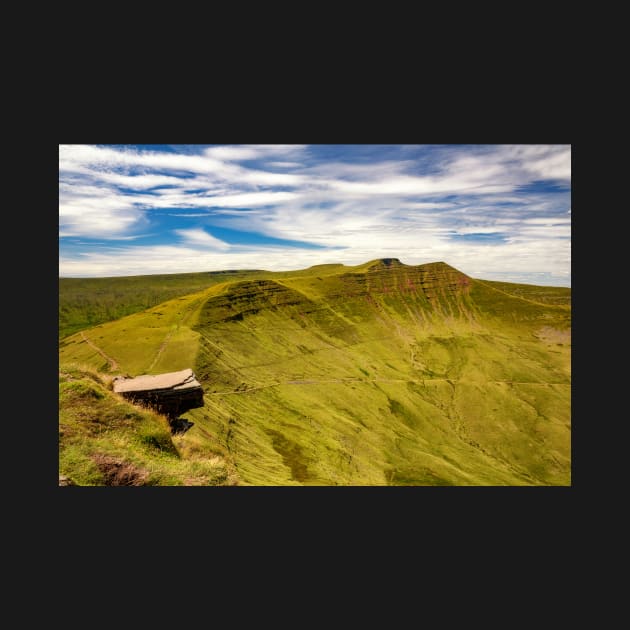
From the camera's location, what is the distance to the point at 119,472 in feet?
40.0

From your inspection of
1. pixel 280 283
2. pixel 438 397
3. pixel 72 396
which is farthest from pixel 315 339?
pixel 72 396

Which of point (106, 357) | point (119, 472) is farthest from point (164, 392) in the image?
point (106, 357)

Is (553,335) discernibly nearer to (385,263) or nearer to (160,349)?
(385,263)

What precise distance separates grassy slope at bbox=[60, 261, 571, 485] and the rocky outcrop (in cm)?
177

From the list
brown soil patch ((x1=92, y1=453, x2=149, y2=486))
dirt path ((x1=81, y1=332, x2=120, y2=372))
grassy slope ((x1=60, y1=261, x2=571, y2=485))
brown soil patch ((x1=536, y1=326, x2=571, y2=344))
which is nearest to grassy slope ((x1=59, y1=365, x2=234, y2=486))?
brown soil patch ((x1=92, y1=453, x2=149, y2=486))

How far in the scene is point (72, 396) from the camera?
14.4 meters

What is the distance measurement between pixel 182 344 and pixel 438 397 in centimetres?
5093

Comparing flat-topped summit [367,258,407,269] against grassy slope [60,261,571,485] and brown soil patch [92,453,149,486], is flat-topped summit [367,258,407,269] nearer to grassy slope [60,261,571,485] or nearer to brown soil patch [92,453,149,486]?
grassy slope [60,261,571,485]

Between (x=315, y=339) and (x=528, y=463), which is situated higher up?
(x=315, y=339)

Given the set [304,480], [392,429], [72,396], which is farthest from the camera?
[392,429]

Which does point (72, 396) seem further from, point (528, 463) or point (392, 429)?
point (528, 463)

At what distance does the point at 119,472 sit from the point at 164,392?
19.0ft

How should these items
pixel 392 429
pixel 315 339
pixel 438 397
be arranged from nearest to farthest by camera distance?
1. pixel 392 429
2. pixel 438 397
3. pixel 315 339

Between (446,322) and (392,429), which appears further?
(446,322)
